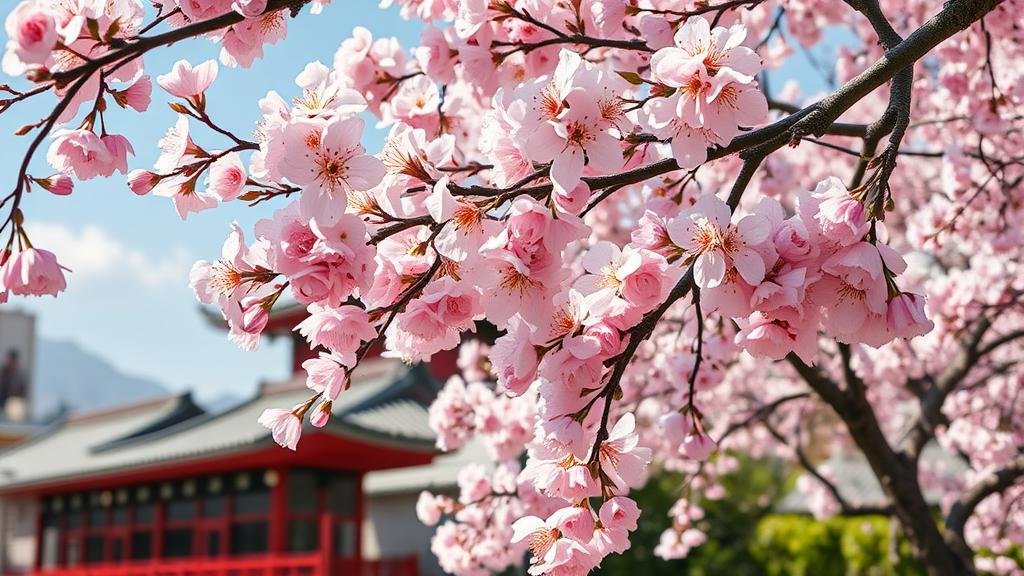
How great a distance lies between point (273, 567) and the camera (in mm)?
10461

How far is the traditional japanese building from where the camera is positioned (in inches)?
434

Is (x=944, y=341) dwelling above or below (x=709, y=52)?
above

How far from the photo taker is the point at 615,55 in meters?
4.08

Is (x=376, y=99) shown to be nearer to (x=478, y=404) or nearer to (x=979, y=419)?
(x=478, y=404)

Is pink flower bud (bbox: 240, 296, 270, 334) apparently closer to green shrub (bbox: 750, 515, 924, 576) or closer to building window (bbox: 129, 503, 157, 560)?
building window (bbox: 129, 503, 157, 560)

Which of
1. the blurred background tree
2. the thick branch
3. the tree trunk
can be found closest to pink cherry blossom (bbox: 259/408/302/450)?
the tree trunk

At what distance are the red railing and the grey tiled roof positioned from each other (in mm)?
1339

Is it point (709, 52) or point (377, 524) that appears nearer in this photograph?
point (709, 52)

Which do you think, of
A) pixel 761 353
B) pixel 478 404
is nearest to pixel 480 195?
pixel 761 353

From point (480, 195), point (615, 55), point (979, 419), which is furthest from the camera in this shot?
point (979, 419)

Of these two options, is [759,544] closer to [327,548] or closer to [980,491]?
[327,548]

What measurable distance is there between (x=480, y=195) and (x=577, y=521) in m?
0.69

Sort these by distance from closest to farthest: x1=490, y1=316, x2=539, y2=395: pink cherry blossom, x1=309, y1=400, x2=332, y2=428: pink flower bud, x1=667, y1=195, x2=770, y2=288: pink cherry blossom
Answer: x1=667, y1=195, x2=770, y2=288: pink cherry blossom → x1=490, y1=316, x2=539, y2=395: pink cherry blossom → x1=309, y1=400, x2=332, y2=428: pink flower bud

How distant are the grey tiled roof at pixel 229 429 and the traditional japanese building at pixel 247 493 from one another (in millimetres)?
31
